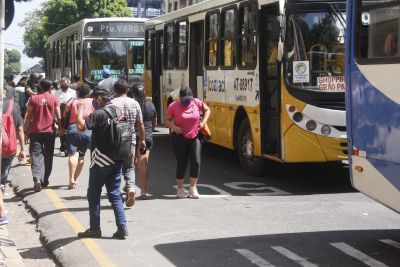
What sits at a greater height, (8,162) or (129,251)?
(8,162)

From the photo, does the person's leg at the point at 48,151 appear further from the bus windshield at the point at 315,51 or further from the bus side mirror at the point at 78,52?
the bus side mirror at the point at 78,52

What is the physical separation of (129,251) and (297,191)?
13.6 feet

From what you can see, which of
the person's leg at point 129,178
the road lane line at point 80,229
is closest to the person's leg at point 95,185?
the road lane line at point 80,229

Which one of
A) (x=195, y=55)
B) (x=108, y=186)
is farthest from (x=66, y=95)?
(x=108, y=186)

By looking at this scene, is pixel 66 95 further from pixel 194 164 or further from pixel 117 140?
pixel 117 140

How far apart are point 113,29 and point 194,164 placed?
12.0 metres

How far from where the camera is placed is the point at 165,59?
17078 mm

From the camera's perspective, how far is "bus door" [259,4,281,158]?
1121 centimetres

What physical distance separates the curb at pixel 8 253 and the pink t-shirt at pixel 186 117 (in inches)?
120

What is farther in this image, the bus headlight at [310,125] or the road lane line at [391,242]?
the bus headlight at [310,125]

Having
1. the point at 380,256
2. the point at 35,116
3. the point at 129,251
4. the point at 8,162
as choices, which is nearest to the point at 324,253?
the point at 380,256

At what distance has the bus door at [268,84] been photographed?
11.2 m

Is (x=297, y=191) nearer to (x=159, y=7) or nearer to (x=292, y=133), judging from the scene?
(x=292, y=133)

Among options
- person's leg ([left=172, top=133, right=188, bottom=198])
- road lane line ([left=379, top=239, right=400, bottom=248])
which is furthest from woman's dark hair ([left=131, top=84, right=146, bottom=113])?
road lane line ([left=379, top=239, right=400, bottom=248])
